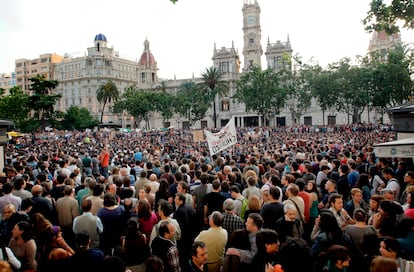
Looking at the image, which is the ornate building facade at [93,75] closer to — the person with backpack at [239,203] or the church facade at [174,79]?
the church facade at [174,79]

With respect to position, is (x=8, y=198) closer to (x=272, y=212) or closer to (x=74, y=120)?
(x=272, y=212)

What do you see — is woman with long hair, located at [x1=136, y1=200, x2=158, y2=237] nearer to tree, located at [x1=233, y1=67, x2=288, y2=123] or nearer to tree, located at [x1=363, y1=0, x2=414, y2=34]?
tree, located at [x1=363, y1=0, x2=414, y2=34]

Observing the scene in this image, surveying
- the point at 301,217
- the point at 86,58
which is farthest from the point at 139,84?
the point at 301,217

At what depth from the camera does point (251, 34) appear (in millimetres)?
78000

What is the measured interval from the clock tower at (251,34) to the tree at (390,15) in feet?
215

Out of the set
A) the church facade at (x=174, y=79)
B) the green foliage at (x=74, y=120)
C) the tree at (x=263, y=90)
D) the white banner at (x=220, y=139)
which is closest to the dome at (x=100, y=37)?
the church facade at (x=174, y=79)

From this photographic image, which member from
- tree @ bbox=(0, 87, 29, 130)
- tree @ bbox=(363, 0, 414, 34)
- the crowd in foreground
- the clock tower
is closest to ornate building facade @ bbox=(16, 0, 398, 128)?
the clock tower

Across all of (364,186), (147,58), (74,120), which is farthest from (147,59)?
(364,186)

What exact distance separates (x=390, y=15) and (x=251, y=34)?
6764 cm

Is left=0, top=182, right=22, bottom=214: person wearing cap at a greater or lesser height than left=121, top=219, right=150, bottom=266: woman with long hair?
greater

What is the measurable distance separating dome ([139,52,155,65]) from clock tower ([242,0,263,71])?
24.5 m

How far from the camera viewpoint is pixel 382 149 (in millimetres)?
7145

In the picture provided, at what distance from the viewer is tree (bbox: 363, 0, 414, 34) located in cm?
1216

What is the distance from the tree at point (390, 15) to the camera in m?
12.2
